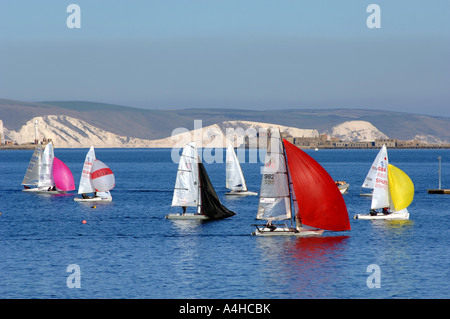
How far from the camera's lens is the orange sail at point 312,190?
54.9 meters

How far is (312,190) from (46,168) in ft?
200

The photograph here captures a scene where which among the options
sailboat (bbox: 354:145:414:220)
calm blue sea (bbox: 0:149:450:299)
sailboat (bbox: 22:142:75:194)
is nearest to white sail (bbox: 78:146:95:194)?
calm blue sea (bbox: 0:149:450:299)

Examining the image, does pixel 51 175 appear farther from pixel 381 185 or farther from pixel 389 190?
pixel 389 190

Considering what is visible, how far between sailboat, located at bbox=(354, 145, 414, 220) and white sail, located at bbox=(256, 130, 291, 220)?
15.6 meters

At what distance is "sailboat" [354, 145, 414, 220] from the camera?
68938 millimetres

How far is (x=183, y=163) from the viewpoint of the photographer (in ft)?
228

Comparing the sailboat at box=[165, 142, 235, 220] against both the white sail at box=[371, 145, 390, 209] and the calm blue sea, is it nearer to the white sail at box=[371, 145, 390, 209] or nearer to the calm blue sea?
the calm blue sea

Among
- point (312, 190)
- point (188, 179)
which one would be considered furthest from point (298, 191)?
point (188, 179)

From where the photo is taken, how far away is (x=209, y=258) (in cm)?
5212

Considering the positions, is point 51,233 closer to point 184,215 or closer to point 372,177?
point 184,215

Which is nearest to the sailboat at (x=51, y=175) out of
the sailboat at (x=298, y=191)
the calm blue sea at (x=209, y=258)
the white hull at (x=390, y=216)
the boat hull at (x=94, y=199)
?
the boat hull at (x=94, y=199)
